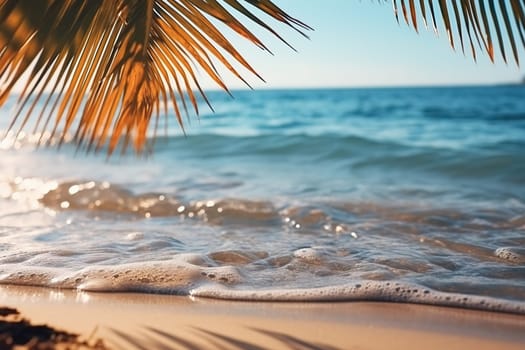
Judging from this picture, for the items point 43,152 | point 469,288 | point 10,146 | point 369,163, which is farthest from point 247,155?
point 469,288

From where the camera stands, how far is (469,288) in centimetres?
293

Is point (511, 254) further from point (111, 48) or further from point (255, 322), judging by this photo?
point (111, 48)

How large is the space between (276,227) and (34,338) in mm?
2629

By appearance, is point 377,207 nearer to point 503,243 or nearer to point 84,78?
point 503,243

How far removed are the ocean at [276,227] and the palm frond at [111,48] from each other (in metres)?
0.22

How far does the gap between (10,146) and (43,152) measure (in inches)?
56.0

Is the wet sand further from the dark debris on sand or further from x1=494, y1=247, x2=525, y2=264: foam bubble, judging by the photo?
x1=494, y1=247, x2=525, y2=264: foam bubble

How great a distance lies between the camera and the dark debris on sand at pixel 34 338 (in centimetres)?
190

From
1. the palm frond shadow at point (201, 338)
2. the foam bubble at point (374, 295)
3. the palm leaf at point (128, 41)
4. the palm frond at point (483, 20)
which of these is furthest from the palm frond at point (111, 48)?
the foam bubble at point (374, 295)

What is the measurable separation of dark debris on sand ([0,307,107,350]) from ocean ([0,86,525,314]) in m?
0.63

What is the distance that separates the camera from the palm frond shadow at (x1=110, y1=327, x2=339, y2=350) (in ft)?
6.95

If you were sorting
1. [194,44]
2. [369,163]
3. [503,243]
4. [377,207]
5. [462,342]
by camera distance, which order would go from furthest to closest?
[369,163] → [377,207] → [503,243] → [462,342] → [194,44]

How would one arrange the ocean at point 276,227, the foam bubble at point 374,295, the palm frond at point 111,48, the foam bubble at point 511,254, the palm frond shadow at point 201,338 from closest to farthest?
the palm frond at point 111,48 < the palm frond shadow at point 201,338 < the foam bubble at point 374,295 < the ocean at point 276,227 < the foam bubble at point 511,254

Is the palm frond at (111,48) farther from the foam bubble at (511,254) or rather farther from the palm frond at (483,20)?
the foam bubble at (511,254)
